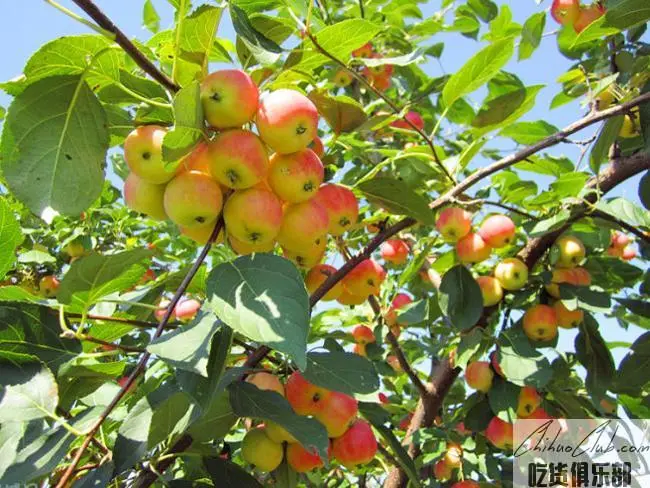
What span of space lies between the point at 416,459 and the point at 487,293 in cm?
79

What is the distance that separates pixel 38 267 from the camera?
3.55 meters

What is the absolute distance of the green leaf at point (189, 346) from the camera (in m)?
0.97

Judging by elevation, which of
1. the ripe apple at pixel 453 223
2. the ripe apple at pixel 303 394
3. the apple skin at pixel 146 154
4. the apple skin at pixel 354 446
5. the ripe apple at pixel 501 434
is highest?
the apple skin at pixel 146 154

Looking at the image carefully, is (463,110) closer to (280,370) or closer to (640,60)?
(640,60)

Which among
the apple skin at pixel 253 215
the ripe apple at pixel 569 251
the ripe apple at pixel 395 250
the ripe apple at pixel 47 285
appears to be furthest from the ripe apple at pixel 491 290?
the ripe apple at pixel 47 285

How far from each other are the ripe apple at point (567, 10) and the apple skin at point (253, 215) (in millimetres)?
1942

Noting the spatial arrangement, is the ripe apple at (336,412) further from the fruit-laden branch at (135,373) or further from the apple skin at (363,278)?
the fruit-laden branch at (135,373)

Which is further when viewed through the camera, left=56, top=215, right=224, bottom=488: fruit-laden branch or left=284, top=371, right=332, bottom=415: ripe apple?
left=284, top=371, right=332, bottom=415: ripe apple

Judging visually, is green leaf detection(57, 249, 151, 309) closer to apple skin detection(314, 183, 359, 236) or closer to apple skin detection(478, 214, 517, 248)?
apple skin detection(314, 183, 359, 236)

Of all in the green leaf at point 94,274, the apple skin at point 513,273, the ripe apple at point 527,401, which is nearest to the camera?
the green leaf at point 94,274

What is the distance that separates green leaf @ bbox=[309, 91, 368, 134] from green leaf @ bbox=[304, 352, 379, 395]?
579 millimetres

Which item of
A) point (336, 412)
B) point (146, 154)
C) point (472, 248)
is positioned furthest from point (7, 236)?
point (472, 248)

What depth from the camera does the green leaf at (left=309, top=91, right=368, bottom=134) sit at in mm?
1487

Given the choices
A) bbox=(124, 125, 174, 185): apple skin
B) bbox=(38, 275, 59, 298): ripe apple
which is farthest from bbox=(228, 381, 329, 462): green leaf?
bbox=(38, 275, 59, 298): ripe apple
